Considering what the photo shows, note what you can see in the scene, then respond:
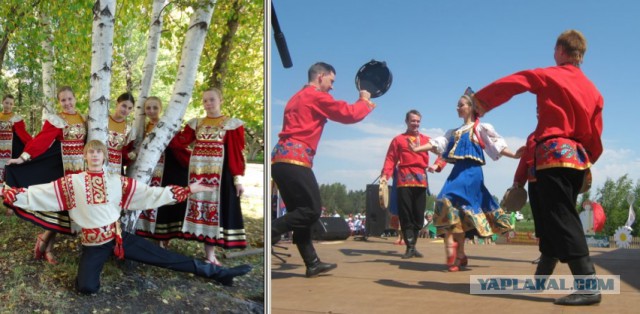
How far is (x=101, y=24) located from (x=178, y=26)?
1.89 ft

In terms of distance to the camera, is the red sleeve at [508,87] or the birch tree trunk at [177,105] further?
the birch tree trunk at [177,105]

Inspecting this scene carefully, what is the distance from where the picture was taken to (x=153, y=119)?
489 cm

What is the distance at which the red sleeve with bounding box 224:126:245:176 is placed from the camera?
470cm

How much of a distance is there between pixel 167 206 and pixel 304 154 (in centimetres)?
131

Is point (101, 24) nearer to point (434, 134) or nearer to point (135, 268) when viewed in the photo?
point (135, 268)

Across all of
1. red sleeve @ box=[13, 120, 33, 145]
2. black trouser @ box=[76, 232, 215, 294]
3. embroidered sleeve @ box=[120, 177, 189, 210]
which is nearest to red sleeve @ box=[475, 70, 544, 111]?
embroidered sleeve @ box=[120, 177, 189, 210]

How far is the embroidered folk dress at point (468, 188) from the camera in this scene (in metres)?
3.45

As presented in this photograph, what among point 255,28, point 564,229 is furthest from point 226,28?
point 564,229

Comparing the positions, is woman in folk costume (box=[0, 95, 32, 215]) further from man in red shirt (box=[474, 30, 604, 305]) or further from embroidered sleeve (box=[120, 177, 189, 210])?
man in red shirt (box=[474, 30, 604, 305])

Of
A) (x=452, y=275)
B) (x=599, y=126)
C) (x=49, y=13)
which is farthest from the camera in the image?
(x=49, y=13)

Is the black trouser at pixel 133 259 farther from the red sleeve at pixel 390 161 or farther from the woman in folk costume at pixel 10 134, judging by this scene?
the red sleeve at pixel 390 161

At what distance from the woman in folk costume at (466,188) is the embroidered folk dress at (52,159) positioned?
224 centimetres

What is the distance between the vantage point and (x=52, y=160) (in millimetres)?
4578

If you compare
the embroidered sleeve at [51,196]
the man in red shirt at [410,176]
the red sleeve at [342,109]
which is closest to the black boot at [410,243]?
the man in red shirt at [410,176]
